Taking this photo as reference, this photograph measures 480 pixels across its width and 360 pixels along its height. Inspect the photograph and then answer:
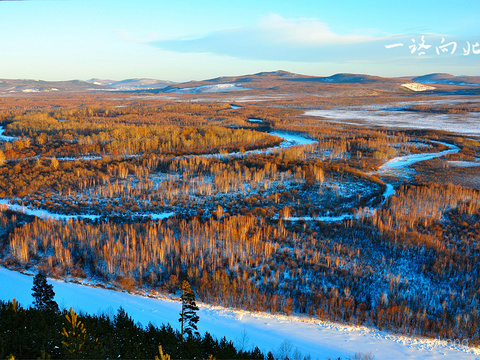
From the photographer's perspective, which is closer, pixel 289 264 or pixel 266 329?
pixel 266 329

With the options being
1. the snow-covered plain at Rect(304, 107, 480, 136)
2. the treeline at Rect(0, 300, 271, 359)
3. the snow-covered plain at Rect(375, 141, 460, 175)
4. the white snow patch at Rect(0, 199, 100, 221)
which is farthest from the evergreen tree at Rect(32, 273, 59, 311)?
the snow-covered plain at Rect(304, 107, 480, 136)

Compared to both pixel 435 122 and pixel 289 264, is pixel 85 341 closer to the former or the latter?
pixel 289 264

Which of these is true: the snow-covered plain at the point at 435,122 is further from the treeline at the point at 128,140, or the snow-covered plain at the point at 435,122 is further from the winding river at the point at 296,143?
the treeline at the point at 128,140

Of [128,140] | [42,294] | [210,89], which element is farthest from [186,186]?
[210,89]

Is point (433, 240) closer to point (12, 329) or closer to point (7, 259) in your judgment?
point (12, 329)

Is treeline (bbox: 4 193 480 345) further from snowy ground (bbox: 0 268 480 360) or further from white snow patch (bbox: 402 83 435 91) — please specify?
white snow patch (bbox: 402 83 435 91)
